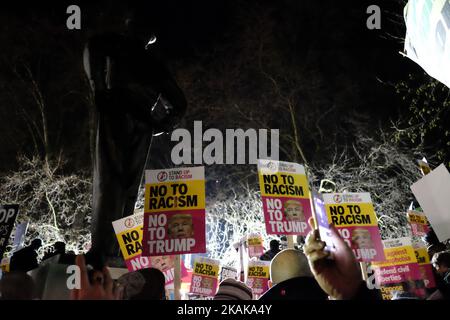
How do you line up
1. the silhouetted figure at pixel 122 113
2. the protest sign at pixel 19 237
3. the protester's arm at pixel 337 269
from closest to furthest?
1. the protester's arm at pixel 337 269
2. the silhouetted figure at pixel 122 113
3. the protest sign at pixel 19 237

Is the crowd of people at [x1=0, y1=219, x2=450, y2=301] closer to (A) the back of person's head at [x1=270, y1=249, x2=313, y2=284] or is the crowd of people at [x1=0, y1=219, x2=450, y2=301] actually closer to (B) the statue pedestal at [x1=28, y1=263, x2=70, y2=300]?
(A) the back of person's head at [x1=270, y1=249, x2=313, y2=284]

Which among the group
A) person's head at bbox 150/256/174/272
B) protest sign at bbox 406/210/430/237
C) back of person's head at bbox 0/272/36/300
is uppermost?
protest sign at bbox 406/210/430/237

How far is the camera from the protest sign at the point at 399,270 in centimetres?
776

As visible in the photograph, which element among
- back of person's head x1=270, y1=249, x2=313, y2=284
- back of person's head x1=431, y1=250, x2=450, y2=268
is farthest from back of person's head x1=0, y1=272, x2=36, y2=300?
back of person's head x1=431, y1=250, x2=450, y2=268

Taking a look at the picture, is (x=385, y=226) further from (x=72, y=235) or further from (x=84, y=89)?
(x=84, y=89)

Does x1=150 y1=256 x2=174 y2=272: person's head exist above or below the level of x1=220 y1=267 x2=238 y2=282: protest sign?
below

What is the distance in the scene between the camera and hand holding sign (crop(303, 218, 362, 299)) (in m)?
2.29

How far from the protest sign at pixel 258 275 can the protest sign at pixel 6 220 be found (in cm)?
441

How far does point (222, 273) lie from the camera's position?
357 inches

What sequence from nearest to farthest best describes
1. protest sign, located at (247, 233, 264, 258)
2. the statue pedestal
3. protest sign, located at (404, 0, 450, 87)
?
the statue pedestal < protest sign, located at (404, 0, 450, 87) < protest sign, located at (247, 233, 264, 258)

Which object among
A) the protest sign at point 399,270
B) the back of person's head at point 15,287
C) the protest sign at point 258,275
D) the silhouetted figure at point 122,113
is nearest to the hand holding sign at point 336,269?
the back of person's head at point 15,287

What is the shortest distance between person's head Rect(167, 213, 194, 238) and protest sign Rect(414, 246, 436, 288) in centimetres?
402

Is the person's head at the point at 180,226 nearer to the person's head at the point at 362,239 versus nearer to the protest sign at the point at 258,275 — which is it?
the person's head at the point at 362,239

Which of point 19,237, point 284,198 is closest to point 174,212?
point 284,198
